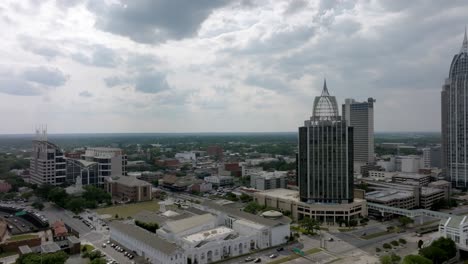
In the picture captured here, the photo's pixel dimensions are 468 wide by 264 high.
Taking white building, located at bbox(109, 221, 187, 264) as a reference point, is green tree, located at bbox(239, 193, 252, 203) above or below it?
below

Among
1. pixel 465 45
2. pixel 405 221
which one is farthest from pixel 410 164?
pixel 405 221

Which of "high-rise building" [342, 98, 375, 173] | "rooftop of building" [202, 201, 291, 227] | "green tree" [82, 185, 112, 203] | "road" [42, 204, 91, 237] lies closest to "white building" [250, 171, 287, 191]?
"rooftop of building" [202, 201, 291, 227]

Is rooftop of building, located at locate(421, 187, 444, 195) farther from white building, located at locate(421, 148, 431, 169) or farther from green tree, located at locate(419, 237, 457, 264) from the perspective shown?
white building, located at locate(421, 148, 431, 169)

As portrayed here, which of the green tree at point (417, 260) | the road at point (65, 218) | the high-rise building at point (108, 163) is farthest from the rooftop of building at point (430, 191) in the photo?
the high-rise building at point (108, 163)

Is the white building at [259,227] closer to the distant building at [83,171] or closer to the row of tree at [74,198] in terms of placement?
the row of tree at [74,198]

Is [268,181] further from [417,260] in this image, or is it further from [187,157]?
[187,157]

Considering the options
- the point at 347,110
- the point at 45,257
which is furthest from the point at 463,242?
the point at 347,110

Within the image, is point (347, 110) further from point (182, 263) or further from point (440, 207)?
point (182, 263)
